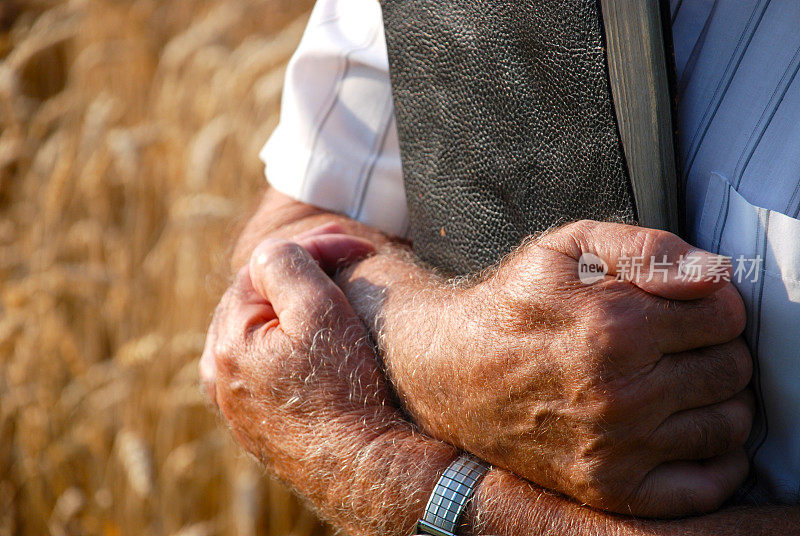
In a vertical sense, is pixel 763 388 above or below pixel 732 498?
A: above

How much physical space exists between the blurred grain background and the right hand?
90 cm

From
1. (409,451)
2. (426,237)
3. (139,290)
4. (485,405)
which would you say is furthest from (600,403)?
(139,290)

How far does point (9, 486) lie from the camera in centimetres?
182

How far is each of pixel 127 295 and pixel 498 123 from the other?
1.36m

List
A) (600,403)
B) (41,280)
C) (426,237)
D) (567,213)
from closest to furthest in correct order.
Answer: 1. (600,403)
2. (567,213)
3. (426,237)
4. (41,280)

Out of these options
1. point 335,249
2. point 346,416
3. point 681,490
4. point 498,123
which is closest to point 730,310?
point 681,490

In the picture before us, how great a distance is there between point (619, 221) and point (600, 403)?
18cm

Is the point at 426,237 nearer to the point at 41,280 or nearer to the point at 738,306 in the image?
the point at 738,306

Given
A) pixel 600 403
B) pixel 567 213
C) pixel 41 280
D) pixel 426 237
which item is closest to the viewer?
pixel 600 403

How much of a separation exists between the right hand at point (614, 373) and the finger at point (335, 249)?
33cm

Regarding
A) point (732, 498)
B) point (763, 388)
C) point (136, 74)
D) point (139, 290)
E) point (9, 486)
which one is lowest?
point (9, 486)

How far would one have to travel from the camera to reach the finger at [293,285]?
0.88 metres

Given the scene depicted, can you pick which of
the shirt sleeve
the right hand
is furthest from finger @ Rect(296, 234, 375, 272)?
the right hand

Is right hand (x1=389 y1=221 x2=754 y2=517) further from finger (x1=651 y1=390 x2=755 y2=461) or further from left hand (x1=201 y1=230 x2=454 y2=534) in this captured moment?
left hand (x1=201 y1=230 x2=454 y2=534)
